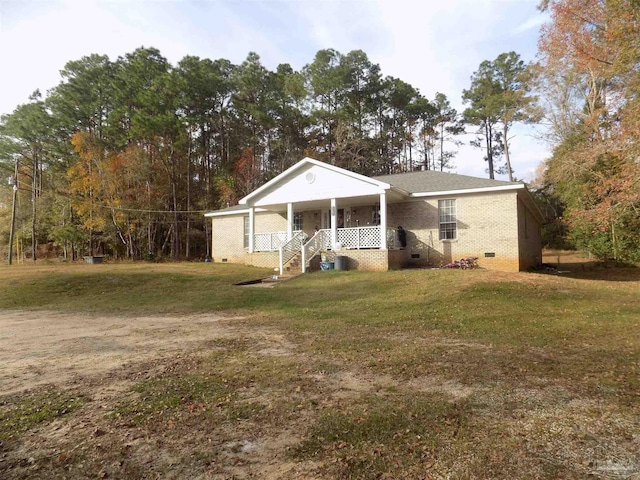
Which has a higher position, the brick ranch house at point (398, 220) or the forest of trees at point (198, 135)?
the forest of trees at point (198, 135)

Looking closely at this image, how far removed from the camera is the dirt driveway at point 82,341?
4879 millimetres

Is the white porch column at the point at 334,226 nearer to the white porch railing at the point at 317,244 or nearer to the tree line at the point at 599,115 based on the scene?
the white porch railing at the point at 317,244

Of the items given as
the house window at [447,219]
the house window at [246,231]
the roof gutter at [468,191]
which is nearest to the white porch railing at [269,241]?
the house window at [246,231]

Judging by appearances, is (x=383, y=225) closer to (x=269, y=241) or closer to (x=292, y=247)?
(x=292, y=247)

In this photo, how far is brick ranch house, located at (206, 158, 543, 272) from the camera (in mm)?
16328

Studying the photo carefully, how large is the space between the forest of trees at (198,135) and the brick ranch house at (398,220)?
39.9ft

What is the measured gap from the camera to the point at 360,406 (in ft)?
11.6

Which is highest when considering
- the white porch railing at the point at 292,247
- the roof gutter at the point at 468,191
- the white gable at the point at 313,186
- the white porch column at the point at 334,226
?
the white gable at the point at 313,186

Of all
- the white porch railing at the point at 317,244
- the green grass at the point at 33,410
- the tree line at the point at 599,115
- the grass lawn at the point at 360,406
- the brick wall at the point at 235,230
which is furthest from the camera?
the brick wall at the point at 235,230

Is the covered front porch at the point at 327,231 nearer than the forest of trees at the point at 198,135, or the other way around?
the covered front porch at the point at 327,231

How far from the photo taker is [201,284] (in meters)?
14.9

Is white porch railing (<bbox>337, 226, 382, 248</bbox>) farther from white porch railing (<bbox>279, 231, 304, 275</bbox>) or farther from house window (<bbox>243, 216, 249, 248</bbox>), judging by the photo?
house window (<bbox>243, 216, 249, 248</bbox>)

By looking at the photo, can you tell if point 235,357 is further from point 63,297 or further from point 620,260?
point 620,260

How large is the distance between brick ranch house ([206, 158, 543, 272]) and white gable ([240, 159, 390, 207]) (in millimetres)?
47
